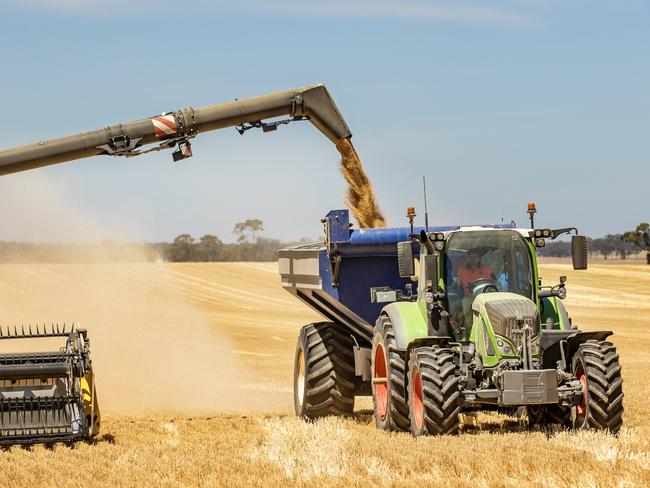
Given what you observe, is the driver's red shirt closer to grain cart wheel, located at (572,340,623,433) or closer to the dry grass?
grain cart wheel, located at (572,340,623,433)

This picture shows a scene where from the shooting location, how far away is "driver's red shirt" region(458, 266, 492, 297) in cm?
1227

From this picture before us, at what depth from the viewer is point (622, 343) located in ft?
114

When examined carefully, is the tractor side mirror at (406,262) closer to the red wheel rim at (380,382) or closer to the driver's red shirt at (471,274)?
the driver's red shirt at (471,274)

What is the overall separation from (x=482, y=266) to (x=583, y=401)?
172 cm

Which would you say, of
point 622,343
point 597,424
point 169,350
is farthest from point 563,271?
point 597,424

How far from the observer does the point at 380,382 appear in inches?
526

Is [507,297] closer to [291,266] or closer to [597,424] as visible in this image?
[597,424]

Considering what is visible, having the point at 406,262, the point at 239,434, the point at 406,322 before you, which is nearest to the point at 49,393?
the point at 239,434

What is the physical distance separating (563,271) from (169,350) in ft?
121

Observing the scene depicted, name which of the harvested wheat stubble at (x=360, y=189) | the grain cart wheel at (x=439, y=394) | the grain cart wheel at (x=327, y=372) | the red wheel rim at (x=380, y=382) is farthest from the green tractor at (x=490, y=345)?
the harvested wheat stubble at (x=360, y=189)

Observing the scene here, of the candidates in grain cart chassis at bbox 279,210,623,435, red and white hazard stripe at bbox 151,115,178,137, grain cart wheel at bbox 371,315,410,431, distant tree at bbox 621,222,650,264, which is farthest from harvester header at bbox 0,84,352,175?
distant tree at bbox 621,222,650,264

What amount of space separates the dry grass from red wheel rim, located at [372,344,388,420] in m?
0.29

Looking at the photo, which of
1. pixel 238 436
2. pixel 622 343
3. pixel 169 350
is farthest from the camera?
pixel 622 343

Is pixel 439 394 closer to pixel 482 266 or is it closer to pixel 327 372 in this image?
pixel 482 266
